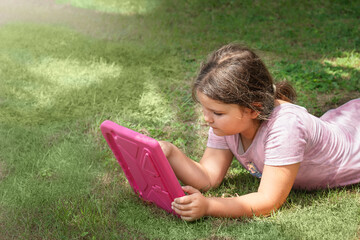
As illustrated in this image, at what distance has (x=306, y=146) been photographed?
6.93 ft

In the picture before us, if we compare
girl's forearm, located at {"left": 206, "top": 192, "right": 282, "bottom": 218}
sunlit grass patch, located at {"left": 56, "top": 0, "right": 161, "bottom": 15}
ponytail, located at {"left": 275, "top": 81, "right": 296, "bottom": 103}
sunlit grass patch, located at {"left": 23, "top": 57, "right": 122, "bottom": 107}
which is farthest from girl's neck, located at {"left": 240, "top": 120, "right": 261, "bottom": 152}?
sunlit grass patch, located at {"left": 56, "top": 0, "right": 161, "bottom": 15}

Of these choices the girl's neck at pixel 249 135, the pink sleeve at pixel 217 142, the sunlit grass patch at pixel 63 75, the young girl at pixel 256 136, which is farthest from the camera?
the sunlit grass patch at pixel 63 75

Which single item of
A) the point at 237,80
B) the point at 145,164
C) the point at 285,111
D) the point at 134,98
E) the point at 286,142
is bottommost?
the point at 134,98

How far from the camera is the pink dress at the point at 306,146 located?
6.55ft

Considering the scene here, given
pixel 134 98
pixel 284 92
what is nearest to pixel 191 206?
pixel 284 92

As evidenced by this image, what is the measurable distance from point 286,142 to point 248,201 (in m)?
0.34

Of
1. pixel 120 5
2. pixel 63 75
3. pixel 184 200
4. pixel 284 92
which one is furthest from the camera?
pixel 120 5

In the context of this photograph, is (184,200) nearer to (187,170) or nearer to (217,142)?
(187,170)

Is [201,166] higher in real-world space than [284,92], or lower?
lower

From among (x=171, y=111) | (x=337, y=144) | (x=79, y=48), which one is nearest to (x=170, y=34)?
(x=79, y=48)

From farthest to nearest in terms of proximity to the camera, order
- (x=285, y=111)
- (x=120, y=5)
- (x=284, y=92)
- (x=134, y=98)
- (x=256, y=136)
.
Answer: (x=120, y=5), (x=134, y=98), (x=284, y=92), (x=256, y=136), (x=285, y=111)

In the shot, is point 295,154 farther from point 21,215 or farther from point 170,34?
point 170,34

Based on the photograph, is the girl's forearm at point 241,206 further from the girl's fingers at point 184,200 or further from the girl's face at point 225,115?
the girl's face at point 225,115

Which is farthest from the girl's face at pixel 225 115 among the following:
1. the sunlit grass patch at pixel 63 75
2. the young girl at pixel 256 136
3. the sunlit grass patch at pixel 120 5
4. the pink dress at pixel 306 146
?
the sunlit grass patch at pixel 120 5
